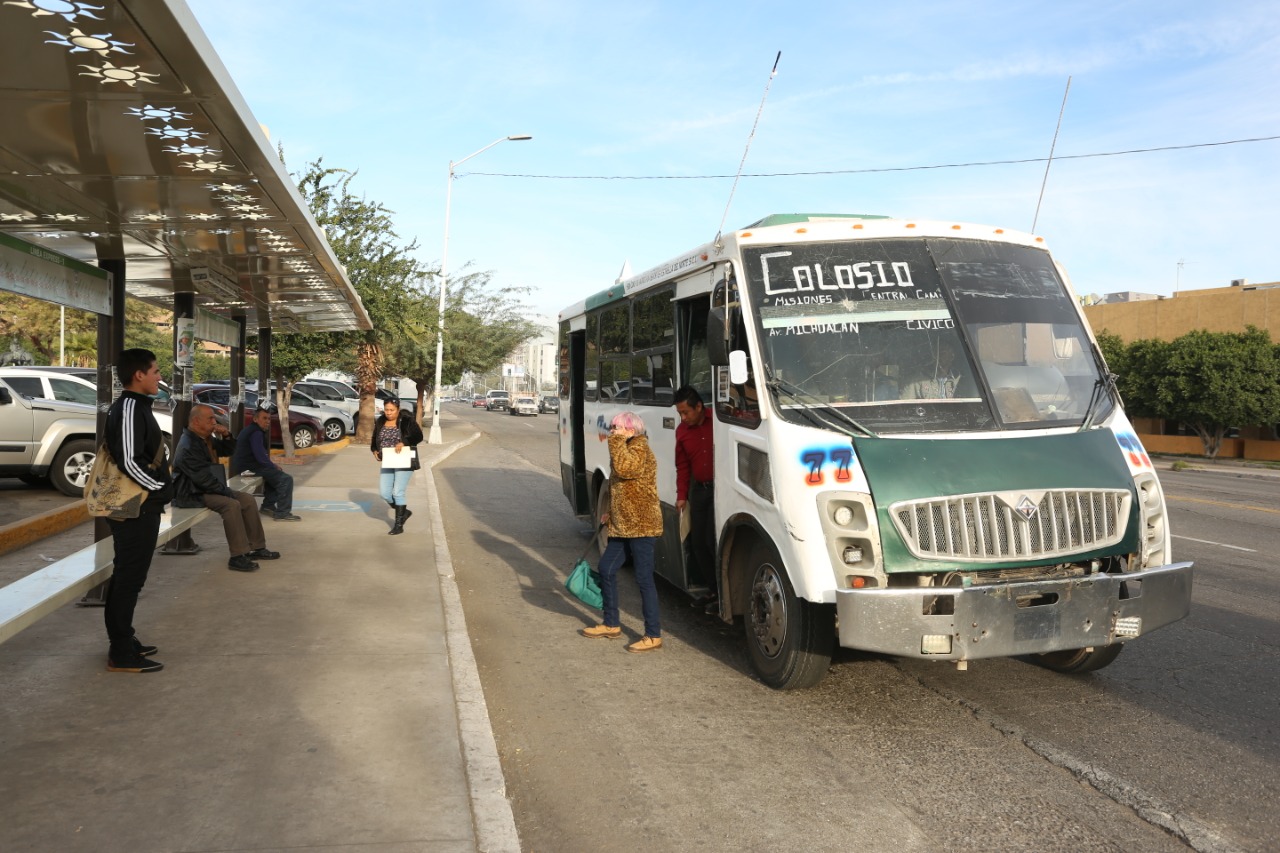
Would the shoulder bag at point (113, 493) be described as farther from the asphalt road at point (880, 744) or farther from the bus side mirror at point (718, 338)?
the bus side mirror at point (718, 338)

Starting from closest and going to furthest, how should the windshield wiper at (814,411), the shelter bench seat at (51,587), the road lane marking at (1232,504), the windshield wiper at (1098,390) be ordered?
the shelter bench seat at (51,587), the windshield wiper at (814,411), the windshield wiper at (1098,390), the road lane marking at (1232,504)

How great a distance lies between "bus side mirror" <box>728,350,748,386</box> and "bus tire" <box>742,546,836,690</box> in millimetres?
1002

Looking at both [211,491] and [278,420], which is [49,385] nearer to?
[211,491]

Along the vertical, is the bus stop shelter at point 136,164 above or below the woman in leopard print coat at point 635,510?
above

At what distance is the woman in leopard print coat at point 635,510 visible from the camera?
682cm

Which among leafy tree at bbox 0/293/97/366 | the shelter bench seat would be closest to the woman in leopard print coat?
the shelter bench seat

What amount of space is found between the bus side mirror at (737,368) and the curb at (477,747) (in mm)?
2321

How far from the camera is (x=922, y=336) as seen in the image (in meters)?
6.16

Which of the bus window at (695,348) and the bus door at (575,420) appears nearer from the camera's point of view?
the bus window at (695,348)

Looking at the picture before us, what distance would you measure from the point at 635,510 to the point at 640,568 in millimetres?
399

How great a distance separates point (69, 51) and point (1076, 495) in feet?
17.2

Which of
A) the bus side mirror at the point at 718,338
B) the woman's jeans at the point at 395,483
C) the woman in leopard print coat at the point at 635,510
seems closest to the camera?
the bus side mirror at the point at 718,338

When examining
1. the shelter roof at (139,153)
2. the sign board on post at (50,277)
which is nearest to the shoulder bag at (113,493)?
the sign board on post at (50,277)

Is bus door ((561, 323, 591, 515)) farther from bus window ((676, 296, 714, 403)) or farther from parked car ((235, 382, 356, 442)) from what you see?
parked car ((235, 382, 356, 442))
